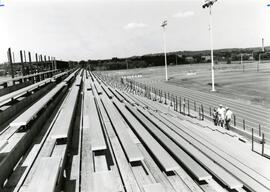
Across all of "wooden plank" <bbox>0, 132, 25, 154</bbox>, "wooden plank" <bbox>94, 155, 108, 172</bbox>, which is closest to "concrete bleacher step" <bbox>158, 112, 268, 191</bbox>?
"wooden plank" <bbox>94, 155, 108, 172</bbox>

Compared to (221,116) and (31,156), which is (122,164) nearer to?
(31,156)

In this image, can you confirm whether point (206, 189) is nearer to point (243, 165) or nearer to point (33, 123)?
point (243, 165)

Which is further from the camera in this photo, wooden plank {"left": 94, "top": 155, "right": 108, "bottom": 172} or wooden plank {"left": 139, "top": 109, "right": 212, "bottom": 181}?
wooden plank {"left": 94, "top": 155, "right": 108, "bottom": 172}

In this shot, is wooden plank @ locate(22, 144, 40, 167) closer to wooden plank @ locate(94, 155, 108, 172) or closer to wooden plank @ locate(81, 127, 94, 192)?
wooden plank @ locate(81, 127, 94, 192)

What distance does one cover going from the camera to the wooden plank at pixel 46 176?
11.5ft

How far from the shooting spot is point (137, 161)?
223 inches

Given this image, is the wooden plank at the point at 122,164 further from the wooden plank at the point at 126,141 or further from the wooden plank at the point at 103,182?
the wooden plank at the point at 103,182

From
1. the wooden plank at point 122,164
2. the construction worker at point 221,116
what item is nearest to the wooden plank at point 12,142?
the wooden plank at point 122,164

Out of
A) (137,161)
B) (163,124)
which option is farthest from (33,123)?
(163,124)

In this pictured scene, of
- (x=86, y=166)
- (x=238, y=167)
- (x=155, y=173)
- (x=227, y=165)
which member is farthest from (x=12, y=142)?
(x=238, y=167)

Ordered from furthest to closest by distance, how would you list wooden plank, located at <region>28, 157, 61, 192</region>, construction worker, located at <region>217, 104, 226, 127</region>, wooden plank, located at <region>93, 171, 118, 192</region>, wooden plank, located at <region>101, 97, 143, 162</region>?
construction worker, located at <region>217, 104, 226, 127</region>
wooden plank, located at <region>101, 97, 143, 162</region>
wooden plank, located at <region>93, 171, 118, 192</region>
wooden plank, located at <region>28, 157, 61, 192</region>

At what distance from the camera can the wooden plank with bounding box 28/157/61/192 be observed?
138 inches

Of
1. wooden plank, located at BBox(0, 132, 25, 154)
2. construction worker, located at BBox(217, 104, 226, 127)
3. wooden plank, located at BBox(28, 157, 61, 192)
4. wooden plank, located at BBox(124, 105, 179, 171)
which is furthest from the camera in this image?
construction worker, located at BBox(217, 104, 226, 127)

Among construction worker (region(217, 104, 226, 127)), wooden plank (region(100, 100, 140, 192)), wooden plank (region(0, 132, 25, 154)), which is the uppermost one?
wooden plank (region(0, 132, 25, 154))
